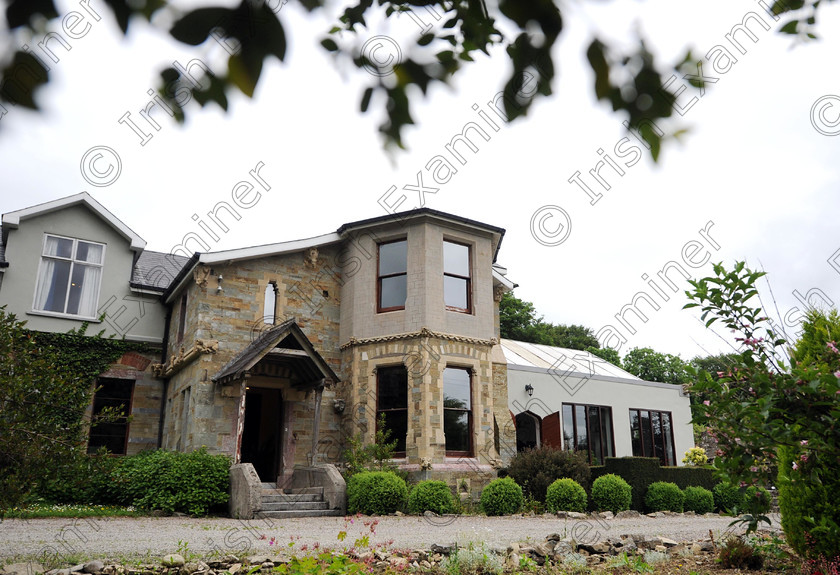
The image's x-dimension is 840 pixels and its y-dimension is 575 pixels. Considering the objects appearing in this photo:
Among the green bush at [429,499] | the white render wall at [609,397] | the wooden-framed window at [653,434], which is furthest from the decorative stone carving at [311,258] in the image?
the wooden-framed window at [653,434]

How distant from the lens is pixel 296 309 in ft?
49.4

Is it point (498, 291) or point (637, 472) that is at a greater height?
point (498, 291)

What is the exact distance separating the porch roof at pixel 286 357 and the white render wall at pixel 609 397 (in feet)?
22.0

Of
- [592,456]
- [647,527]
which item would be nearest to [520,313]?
[592,456]

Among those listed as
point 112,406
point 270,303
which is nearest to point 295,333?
point 270,303

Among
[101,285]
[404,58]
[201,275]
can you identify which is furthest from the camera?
[101,285]

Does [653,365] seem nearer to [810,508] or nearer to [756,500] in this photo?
[810,508]

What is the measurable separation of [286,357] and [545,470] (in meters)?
6.09

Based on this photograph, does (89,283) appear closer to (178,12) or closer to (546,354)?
(546,354)

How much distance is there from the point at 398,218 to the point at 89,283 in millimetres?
8503

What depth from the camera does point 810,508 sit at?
18.6 feet

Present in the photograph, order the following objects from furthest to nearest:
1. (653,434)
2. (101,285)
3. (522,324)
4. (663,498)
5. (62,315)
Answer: (522,324) → (653,434) → (101,285) → (62,315) → (663,498)

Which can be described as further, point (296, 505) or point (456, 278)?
point (456, 278)

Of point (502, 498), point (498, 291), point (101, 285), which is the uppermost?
point (498, 291)
